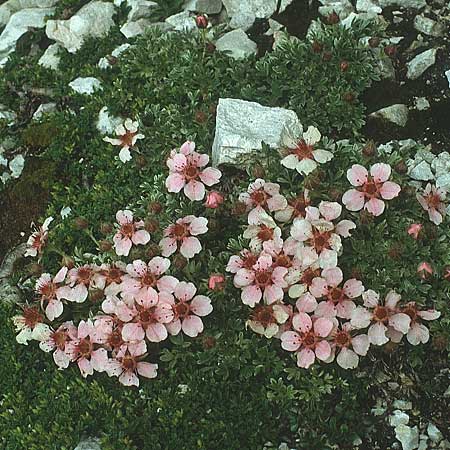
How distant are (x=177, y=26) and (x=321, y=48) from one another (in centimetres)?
124

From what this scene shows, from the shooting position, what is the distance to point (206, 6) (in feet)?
18.8

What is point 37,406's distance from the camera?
12.9 ft

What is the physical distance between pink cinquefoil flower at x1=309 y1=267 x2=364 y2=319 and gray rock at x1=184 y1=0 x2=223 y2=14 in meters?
2.63

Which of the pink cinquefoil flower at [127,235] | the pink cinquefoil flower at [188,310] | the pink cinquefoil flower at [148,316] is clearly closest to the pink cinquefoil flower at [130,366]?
the pink cinquefoil flower at [148,316]

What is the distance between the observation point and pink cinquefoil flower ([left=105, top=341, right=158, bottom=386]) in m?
3.83

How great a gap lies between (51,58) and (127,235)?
2317mm

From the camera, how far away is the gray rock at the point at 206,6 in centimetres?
571

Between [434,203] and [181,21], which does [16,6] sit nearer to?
[181,21]

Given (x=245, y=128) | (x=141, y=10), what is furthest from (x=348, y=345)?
(x=141, y=10)

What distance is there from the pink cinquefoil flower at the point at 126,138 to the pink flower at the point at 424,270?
1.86 metres

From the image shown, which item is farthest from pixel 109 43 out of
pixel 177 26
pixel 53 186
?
pixel 53 186

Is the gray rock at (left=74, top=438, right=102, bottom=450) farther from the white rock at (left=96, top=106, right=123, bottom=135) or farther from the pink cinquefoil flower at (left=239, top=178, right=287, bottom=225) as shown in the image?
the white rock at (left=96, top=106, right=123, bottom=135)

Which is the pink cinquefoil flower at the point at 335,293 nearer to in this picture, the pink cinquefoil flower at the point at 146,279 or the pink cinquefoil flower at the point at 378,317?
the pink cinquefoil flower at the point at 378,317

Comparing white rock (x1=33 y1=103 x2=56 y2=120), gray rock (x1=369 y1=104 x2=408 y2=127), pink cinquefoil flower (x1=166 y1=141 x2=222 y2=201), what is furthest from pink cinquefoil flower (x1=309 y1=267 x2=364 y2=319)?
white rock (x1=33 y1=103 x2=56 y2=120)
